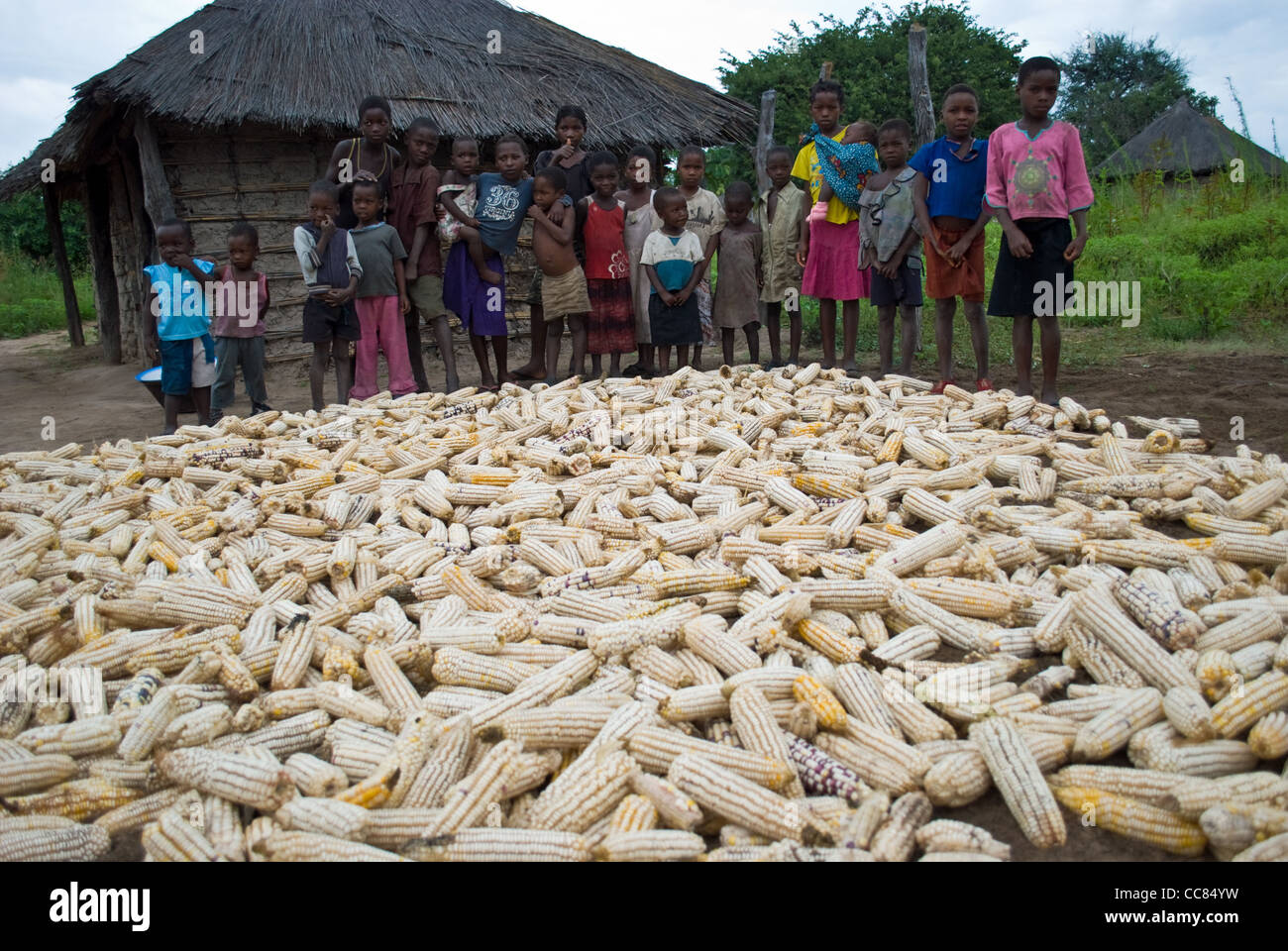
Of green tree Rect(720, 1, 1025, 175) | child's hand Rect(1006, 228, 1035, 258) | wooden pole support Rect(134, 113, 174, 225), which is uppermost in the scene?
green tree Rect(720, 1, 1025, 175)

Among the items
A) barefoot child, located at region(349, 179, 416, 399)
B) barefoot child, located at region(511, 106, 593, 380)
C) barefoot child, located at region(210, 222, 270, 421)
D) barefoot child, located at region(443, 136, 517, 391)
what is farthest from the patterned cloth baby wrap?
barefoot child, located at region(210, 222, 270, 421)

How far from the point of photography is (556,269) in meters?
7.07

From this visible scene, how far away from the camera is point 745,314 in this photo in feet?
24.5

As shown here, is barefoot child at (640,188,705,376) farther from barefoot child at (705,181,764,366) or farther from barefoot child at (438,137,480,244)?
barefoot child at (438,137,480,244)

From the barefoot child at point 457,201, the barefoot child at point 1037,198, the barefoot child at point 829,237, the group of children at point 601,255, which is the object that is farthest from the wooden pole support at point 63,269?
the barefoot child at point 1037,198

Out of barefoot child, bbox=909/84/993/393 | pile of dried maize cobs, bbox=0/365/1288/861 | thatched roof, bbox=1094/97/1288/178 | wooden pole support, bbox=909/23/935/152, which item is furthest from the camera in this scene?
thatched roof, bbox=1094/97/1288/178

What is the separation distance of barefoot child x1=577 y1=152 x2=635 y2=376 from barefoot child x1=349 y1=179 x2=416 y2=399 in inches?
57.5

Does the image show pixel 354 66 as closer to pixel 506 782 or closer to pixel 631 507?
pixel 631 507

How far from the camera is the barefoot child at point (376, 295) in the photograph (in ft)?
21.7

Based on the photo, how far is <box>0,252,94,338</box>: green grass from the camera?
57.9 ft

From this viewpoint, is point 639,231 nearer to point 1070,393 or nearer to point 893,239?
point 893,239

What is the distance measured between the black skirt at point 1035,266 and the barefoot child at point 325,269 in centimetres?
448

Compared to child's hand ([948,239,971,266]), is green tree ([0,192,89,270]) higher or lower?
higher
